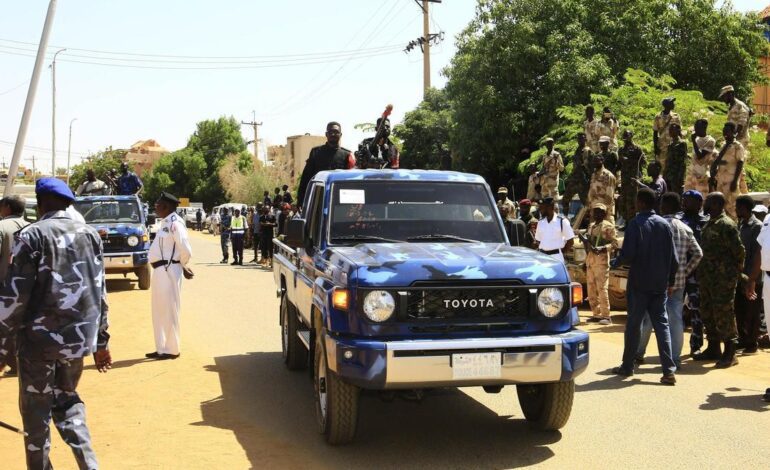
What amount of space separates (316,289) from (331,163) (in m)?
4.23

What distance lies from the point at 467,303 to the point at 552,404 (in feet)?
3.78

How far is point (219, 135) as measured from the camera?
92.1 meters

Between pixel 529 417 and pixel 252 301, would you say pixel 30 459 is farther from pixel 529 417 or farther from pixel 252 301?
pixel 252 301

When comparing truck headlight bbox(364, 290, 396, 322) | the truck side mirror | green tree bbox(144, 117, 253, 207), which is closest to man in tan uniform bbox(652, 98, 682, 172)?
Result: the truck side mirror

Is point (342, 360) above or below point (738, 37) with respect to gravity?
below

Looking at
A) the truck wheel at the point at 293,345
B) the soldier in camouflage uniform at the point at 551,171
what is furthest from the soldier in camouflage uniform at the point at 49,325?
the soldier in camouflage uniform at the point at 551,171

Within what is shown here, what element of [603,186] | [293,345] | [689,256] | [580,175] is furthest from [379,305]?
[580,175]

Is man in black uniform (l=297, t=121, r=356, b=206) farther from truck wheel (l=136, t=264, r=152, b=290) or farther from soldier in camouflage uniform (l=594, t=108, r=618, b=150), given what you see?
soldier in camouflage uniform (l=594, t=108, r=618, b=150)

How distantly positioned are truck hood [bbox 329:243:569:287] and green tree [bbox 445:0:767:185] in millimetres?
25087

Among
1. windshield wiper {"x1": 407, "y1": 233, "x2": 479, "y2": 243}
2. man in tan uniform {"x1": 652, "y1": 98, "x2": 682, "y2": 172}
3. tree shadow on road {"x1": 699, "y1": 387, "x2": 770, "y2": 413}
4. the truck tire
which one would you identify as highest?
man in tan uniform {"x1": 652, "y1": 98, "x2": 682, "y2": 172}

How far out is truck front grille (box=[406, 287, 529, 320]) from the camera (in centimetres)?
601

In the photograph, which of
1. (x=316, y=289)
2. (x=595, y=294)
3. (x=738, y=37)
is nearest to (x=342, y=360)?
(x=316, y=289)

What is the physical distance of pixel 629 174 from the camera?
17031 millimetres

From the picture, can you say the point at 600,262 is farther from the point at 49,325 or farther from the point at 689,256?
the point at 49,325
